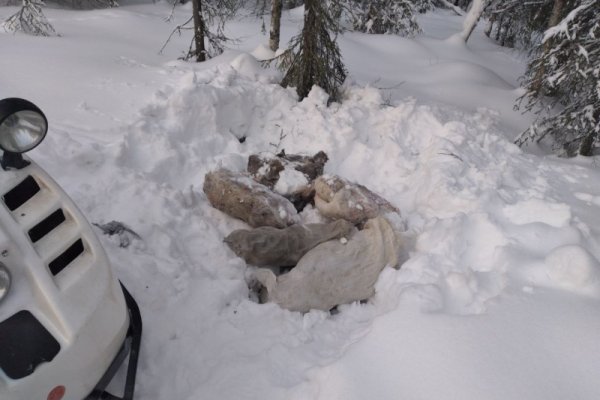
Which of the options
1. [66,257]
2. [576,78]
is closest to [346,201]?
[66,257]

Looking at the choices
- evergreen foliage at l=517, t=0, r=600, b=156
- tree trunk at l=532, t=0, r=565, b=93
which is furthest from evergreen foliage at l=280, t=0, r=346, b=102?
tree trunk at l=532, t=0, r=565, b=93

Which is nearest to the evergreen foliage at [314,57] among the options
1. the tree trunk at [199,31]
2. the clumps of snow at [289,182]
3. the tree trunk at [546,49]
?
the tree trunk at [199,31]

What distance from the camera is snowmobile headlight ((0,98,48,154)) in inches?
75.7

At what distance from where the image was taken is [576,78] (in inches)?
279

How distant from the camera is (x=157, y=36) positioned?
32.2ft

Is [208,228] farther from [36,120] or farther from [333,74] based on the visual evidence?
[333,74]

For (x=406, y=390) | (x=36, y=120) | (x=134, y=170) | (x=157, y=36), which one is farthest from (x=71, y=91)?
(x=406, y=390)

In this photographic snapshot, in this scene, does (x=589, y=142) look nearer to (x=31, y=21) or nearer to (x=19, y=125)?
(x=19, y=125)

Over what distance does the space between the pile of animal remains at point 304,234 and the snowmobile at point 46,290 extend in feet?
5.85

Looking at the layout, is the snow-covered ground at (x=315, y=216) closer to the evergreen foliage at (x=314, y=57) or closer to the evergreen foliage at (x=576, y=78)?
the evergreen foliage at (x=314, y=57)

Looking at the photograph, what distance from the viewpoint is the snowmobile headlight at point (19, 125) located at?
1924mm

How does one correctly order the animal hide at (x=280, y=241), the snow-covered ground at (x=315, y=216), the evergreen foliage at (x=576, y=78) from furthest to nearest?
the evergreen foliage at (x=576, y=78) < the animal hide at (x=280, y=241) < the snow-covered ground at (x=315, y=216)

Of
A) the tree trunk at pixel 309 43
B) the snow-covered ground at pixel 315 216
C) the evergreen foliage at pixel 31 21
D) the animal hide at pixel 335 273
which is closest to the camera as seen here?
the snow-covered ground at pixel 315 216

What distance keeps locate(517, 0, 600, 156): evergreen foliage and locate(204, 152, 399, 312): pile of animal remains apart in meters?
4.54
